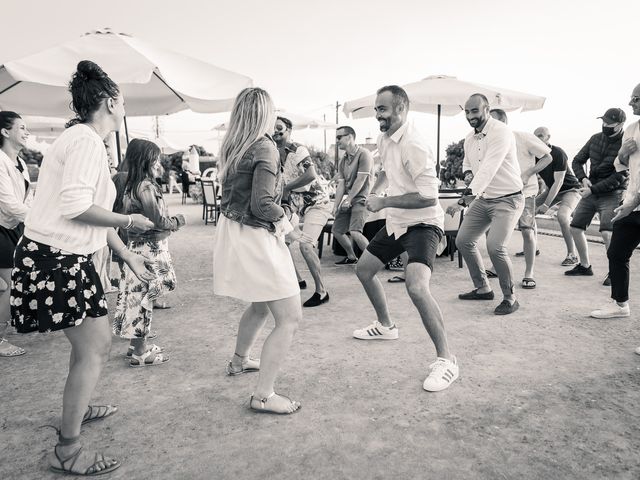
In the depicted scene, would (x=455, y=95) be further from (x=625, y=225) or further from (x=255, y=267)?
(x=255, y=267)

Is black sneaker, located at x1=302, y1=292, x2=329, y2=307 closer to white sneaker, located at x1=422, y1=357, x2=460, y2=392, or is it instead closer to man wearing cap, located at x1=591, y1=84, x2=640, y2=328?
white sneaker, located at x1=422, y1=357, x2=460, y2=392

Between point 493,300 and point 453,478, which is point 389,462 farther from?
point 493,300

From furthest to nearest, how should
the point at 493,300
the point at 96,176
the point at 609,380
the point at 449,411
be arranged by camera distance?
the point at 493,300 → the point at 609,380 → the point at 449,411 → the point at 96,176

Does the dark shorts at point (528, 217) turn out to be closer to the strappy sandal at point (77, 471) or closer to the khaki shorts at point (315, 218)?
the khaki shorts at point (315, 218)

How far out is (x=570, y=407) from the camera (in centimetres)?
284

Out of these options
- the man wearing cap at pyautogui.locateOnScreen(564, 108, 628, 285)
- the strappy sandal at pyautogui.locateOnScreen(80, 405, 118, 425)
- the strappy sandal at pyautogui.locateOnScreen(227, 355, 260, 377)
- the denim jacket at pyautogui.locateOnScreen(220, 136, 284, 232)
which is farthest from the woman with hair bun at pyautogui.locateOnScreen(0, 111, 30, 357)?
the man wearing cap at pyautogui.locateOnScreen(564, 108, 628, 285)

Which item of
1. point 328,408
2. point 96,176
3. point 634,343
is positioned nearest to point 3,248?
point 96,176

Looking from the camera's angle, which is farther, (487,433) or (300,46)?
(300,46)

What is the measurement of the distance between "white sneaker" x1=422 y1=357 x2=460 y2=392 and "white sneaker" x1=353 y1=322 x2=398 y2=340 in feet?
2.48

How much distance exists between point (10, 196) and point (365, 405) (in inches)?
118

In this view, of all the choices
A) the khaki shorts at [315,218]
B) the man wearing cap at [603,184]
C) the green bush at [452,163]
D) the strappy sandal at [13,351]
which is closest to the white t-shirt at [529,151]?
the man wearing cap at [603,184]

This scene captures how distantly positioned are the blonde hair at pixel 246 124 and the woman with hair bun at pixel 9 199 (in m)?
2.01

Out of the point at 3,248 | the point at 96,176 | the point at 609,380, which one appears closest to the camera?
the point at 96,176

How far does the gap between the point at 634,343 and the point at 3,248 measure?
4.94m
